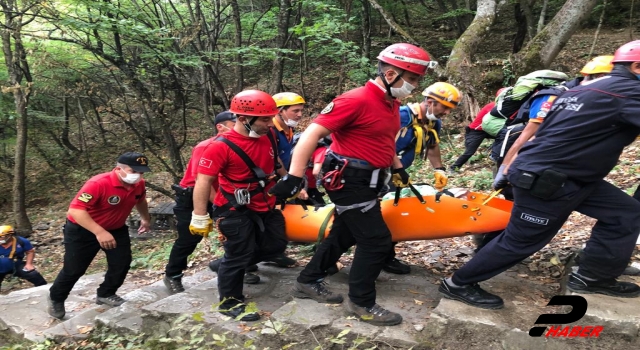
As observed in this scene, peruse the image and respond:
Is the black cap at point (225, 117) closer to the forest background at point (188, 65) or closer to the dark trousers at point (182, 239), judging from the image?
the dark trousers at point (182, 239)

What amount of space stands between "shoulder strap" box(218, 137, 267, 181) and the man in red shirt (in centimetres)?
153

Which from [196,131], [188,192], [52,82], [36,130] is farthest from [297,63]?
[188,192]

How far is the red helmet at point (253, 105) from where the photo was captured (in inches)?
155

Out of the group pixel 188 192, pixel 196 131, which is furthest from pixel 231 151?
pixel 196 131

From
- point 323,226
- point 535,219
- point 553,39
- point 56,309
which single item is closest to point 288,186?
point 323,226

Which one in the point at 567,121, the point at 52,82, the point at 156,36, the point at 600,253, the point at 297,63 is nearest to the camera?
the point at 567,121

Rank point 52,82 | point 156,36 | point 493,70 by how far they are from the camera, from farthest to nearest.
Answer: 1. point 52,82
2. point 493,70
3. point 156,36

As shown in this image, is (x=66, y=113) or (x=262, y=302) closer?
(x=262, y=302)

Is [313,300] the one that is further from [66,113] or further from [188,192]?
[66,113]

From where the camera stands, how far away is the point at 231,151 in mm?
3980

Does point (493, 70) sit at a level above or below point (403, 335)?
above

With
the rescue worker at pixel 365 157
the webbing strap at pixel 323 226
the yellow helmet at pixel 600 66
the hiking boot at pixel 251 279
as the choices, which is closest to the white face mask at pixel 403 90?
the rescue worker at pixel 365 157

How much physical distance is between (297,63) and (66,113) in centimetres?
998

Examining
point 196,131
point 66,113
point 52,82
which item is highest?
point 52,82
